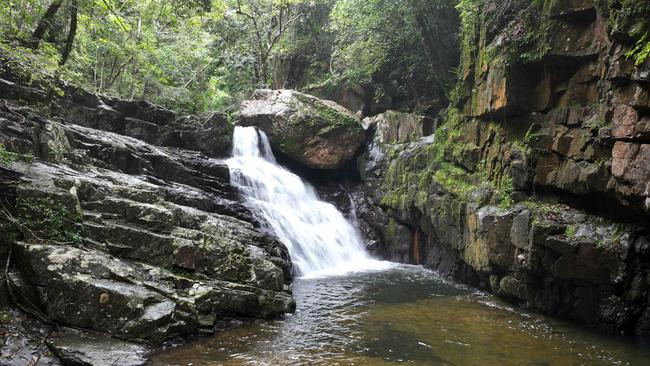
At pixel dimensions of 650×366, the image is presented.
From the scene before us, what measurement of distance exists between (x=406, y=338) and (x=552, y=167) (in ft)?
16.5

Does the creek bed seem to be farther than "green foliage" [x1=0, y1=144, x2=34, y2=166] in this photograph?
No

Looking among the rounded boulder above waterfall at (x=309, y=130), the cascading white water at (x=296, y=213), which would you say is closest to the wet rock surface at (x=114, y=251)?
the cascading white water at (x=296, y=213)

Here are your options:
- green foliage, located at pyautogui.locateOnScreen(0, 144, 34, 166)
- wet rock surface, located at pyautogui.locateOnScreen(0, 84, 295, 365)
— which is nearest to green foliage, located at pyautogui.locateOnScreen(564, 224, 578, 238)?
wet rock surface, located at pyautogui.locateOnScreen(0, 84, 295, 365)

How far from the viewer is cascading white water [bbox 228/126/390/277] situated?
1344 cm

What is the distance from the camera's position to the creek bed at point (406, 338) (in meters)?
6.30

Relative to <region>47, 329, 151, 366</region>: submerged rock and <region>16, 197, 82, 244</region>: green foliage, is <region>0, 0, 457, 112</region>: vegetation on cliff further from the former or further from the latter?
<region>47, 329, 151, 366</region>: submerged rock

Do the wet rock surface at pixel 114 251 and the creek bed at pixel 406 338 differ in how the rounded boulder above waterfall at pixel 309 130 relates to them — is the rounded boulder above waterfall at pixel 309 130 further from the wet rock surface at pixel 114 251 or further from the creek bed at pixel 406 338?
the creek bed at pixel 406 338

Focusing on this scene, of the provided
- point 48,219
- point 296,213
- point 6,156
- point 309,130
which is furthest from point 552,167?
point 6,156

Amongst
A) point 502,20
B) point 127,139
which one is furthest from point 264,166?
point 502,20

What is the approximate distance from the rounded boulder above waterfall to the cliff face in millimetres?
5433

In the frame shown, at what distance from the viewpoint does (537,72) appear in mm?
9953

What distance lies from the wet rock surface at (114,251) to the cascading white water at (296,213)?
1.99 meters

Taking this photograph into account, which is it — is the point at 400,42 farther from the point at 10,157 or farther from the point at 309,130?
the point at 10,157

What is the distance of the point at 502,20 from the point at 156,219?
30.7 ft
